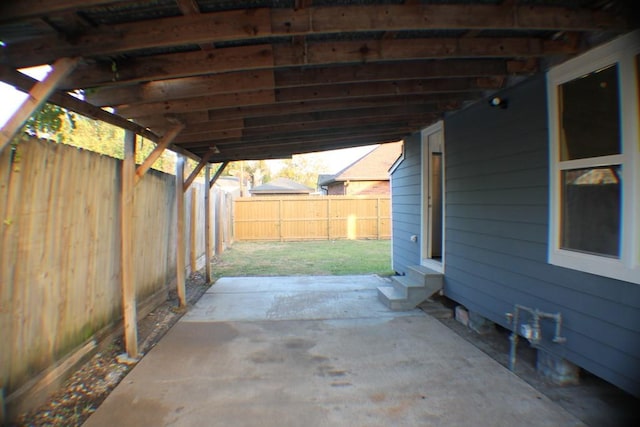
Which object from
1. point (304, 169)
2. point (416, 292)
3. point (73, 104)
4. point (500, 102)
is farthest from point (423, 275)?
point (304, 169)

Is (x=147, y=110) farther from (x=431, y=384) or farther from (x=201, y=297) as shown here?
(x=431, y=384)

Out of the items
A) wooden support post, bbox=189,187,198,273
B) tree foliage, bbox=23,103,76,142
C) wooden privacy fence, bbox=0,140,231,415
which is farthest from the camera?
wooden support post, bbox=189,187,198,273

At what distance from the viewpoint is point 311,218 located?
14180mm

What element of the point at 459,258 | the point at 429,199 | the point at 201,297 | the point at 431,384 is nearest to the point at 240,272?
the point at 201,297

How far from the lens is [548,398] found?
2.71 metres

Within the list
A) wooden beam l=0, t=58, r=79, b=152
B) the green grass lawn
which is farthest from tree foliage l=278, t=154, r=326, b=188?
wooden beam l=0, t=58, r=79, b=152

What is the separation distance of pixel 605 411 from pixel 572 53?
2.67 meters

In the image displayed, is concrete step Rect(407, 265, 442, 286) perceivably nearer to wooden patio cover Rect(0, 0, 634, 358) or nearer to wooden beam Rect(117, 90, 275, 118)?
wooden patio cover Rect(0, 0, 634, 358)

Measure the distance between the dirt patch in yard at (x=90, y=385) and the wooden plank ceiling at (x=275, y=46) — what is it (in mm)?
2254

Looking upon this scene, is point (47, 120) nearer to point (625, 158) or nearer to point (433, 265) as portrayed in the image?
point (625, 158)

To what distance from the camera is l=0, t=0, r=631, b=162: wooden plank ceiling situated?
7.24ft

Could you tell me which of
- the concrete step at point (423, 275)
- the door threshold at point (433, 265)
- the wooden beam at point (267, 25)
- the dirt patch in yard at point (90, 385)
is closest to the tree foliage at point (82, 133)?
the wooden beam at point (267, 25)

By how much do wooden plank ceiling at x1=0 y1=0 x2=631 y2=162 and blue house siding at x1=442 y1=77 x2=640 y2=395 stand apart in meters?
0.50

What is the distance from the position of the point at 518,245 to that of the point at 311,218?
1100 cm
